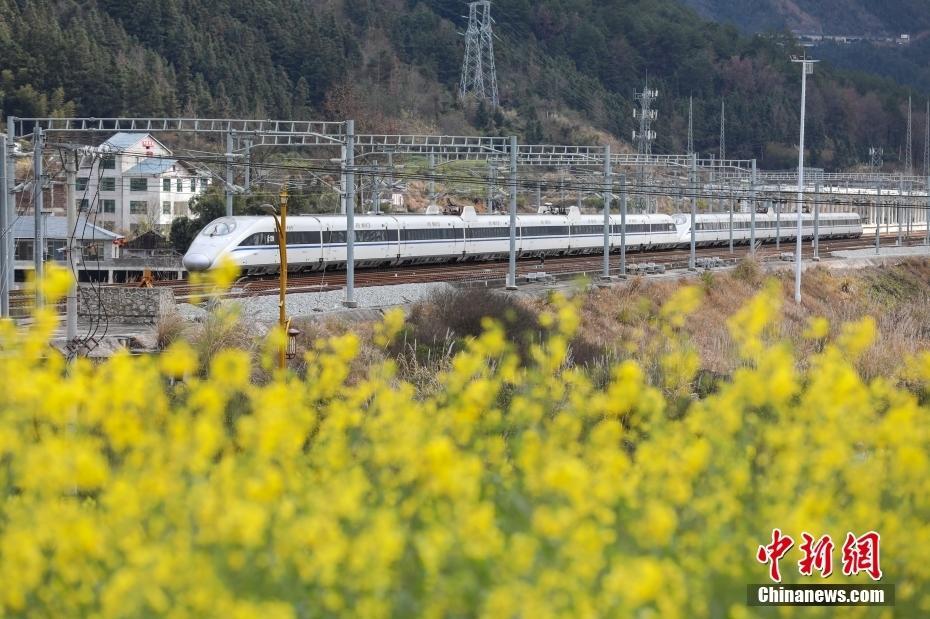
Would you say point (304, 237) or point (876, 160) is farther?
point (876, 160)

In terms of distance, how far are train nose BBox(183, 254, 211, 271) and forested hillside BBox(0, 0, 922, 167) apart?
26941mm

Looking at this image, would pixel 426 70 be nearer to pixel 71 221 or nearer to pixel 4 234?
pixel 4 234

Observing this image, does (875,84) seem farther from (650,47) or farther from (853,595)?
(853,595)

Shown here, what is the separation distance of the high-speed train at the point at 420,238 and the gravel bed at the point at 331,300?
2315mm

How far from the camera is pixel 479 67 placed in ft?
286

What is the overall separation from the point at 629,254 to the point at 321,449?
46596 millimetres

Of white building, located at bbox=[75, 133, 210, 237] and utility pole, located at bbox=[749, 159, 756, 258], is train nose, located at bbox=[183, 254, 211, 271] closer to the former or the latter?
utility pole, located at bbox=[749, 159, 756, 258]

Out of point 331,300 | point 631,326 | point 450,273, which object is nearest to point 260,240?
point 331,300

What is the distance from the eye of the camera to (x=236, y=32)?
80.1 metres

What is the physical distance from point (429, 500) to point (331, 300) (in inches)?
881

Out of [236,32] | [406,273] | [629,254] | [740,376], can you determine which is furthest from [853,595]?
[236,32]

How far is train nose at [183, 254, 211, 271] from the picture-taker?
1271 inches

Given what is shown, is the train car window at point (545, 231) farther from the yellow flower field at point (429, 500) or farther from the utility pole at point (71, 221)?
the yellow flower field at point (429, 500)

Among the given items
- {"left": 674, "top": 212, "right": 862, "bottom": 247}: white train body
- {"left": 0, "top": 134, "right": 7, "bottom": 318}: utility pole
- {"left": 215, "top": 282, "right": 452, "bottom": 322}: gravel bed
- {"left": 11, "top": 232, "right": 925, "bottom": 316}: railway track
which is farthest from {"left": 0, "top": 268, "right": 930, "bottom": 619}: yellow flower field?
{"left": 674, "top": 212, "right": 862, "bottom": 247}: white train body
